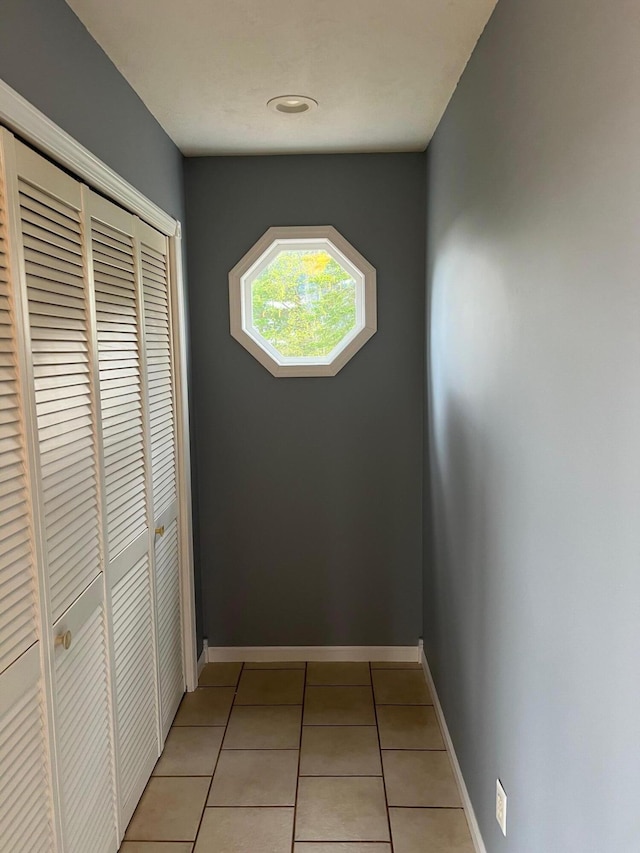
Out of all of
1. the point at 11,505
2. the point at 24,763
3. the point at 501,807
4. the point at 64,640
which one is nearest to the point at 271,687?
the point at 501,807

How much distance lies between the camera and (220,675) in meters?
3.21

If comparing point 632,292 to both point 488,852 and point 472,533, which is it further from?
point 488,852

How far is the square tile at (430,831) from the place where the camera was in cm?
208

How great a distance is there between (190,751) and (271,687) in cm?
57

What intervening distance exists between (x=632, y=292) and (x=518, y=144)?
2.38 ft

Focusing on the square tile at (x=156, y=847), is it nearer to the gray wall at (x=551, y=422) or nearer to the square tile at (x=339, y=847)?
the square tile at (x=339, y=847)

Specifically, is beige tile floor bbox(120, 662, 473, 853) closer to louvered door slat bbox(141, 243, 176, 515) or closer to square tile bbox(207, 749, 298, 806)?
square tile bbox(207, 749, 298, 806)

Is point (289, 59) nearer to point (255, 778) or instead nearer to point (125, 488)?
point (125, 488)

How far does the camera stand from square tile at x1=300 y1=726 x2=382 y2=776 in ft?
8.12

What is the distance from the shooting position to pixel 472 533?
2.09 metres

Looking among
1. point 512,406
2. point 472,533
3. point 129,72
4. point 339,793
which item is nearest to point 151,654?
point 339,793

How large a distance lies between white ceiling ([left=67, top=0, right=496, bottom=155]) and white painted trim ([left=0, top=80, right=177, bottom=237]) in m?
0.36

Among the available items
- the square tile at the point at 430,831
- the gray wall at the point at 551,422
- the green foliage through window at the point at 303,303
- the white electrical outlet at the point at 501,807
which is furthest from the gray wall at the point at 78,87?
the square tile at the point at 430,831

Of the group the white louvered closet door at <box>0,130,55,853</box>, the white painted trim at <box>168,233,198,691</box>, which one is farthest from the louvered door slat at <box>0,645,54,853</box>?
the white painted trim at <box>168,233,198,691</box>
